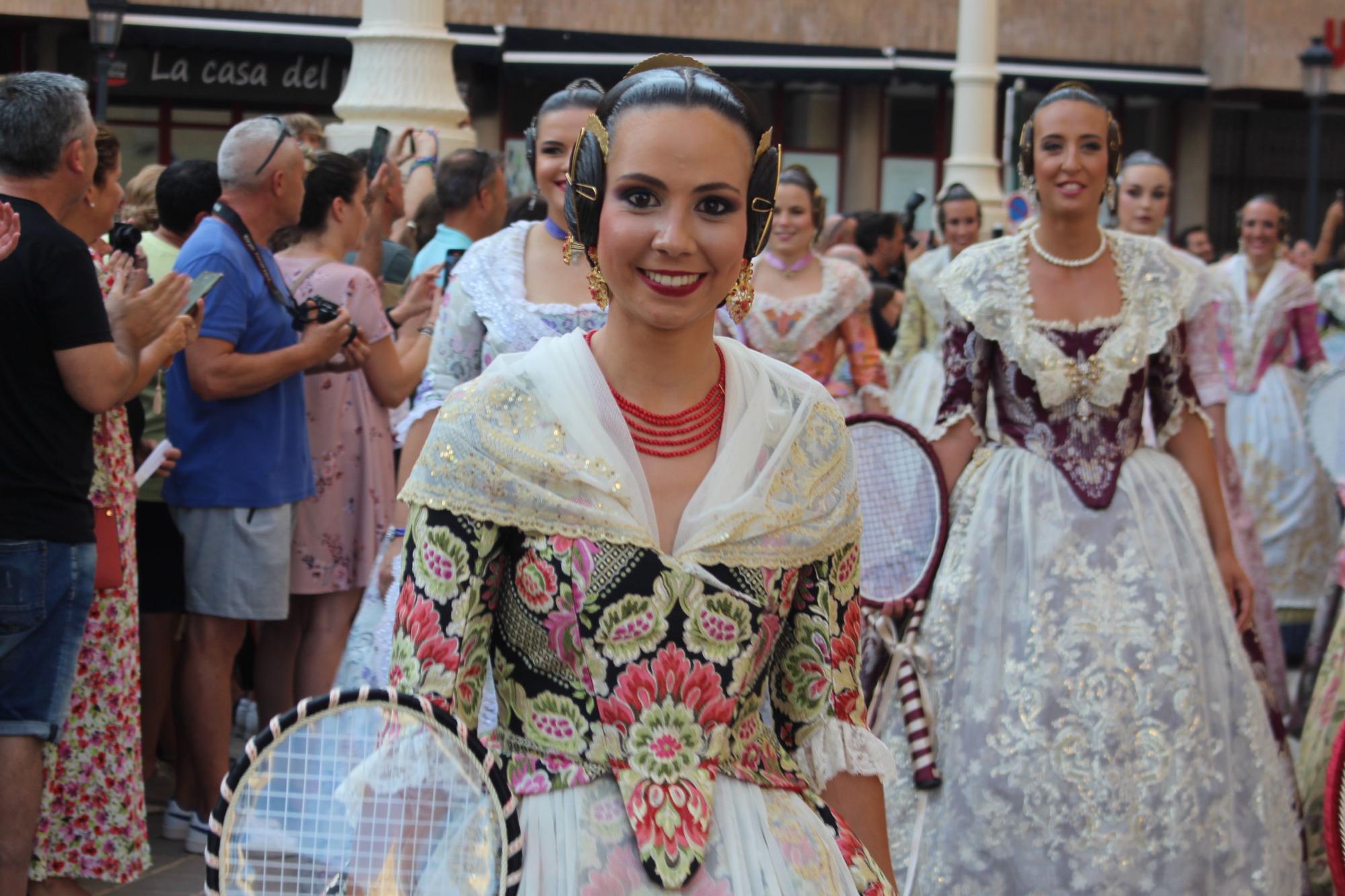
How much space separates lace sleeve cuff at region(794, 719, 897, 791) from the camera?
8.22ft

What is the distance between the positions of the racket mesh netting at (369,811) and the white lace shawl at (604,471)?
39 cm

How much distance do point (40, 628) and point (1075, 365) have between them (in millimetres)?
2701

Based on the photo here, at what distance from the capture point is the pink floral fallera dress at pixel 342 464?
19.4 feet

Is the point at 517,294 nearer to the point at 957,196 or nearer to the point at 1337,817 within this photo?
the point at 1337,817

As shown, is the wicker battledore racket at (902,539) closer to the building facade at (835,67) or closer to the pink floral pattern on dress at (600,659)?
the pink floral pattern on dress at (600,659)

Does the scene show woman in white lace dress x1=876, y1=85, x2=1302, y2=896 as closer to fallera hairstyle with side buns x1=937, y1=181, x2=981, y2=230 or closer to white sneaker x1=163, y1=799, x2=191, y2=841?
white sneaker x1=163, y1=799, x2=191, y2=841

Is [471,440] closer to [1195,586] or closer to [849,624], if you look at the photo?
[849,624]

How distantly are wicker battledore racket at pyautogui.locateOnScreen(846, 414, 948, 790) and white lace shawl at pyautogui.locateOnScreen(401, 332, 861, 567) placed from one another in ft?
6.23

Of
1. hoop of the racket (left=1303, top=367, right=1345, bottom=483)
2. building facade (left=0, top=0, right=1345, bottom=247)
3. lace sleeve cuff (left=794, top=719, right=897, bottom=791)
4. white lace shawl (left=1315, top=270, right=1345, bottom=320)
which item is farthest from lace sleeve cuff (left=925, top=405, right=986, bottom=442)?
building facade (left=0, top=0, right=1345, bottom=247)

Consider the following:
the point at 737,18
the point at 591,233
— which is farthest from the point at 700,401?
the point at 737,18

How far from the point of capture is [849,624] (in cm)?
255

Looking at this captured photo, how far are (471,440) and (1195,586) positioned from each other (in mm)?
2929

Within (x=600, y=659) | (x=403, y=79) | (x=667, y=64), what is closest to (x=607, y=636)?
(x=600, y=659)

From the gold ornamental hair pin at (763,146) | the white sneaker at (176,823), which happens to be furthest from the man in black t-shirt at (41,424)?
the gold ornamental hair pin at (763,146)
